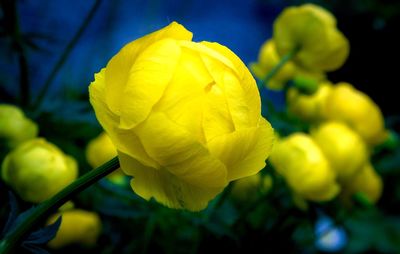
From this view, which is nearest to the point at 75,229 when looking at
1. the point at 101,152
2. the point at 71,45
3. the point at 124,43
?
the point at 101,152

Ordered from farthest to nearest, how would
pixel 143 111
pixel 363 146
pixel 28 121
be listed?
pixel 363 146, pixel 28 121, pixel 143 111

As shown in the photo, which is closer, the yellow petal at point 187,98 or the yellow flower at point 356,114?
the yellow petal at point 187,98

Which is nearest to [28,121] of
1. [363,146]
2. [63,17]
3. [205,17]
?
[363,146]

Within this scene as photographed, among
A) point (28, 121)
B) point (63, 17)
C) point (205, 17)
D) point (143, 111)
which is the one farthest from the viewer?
point (205, 17)

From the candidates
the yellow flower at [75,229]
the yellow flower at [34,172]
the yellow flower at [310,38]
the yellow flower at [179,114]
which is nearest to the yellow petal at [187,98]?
the yellow flower at [179,114]

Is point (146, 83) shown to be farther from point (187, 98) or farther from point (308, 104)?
point (308, 104)

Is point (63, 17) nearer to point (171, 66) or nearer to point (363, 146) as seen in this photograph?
point (363, 146)

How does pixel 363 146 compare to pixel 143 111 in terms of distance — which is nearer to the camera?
pixel 143 111

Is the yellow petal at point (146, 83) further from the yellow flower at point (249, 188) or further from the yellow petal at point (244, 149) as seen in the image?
the yellow flower at point (249, 188)

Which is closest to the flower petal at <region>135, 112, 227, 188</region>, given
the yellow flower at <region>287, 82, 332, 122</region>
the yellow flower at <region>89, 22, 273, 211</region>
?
the yellow flower at <region>89, 22, 273, 211</region>
